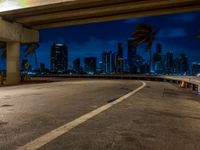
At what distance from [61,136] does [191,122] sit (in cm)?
393

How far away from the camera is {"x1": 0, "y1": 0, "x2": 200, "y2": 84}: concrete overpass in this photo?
899 inches

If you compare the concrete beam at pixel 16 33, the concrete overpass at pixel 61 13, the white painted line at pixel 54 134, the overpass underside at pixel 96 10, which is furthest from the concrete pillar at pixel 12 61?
the white painted line at pixel 54 134

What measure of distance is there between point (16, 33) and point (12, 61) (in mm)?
2789

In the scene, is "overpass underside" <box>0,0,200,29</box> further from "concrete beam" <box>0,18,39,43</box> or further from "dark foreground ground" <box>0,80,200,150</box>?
"dark foreground ground" <box>0,80,200,150</box>

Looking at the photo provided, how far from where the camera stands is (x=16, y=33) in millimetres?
29016

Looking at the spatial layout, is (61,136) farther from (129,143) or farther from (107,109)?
(107,109)

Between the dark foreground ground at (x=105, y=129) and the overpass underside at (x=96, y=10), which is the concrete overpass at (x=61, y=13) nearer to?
the overpass underside at (x=96, y=10)

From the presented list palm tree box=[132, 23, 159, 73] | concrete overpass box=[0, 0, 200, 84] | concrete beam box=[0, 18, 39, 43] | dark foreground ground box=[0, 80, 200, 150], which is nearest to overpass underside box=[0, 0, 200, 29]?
concrete overpass box=[0, 0, 200, 84]

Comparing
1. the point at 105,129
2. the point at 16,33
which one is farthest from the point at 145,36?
the point at 105,129

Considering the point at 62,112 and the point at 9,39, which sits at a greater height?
the point at 9,39

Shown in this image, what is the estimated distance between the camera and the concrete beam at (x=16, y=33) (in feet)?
87.9

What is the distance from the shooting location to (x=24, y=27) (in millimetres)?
31328

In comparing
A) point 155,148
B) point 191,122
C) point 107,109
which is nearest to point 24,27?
point 107,109

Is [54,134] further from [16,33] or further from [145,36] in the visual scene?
[145,36]
